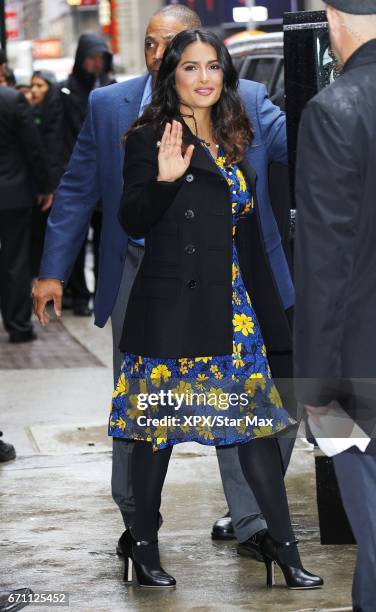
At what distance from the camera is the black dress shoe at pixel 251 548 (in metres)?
4.89

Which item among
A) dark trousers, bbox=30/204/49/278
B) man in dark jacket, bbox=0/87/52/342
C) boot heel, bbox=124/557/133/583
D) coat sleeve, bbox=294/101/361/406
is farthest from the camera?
dark trousers, bbox=30/204/49/278

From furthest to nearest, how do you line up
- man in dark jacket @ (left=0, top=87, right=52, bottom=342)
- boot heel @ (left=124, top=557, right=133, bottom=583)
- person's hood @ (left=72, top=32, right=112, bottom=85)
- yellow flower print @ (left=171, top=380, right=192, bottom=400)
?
person's hood @ (left=72, top=32, right=112, bottom=85) < man in dark jacket @ (left=0, top=87, right=52, bottom=342) < boot heel @ (left=124, top=557, right=133, bottom=583) < yellow flower print @ (left=171, top=380, right=192, bottom=400)

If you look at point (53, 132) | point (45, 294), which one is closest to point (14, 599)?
point (45, 294)

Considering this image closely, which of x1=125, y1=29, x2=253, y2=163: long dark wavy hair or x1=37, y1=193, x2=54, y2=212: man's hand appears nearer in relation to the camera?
x1=125, y1=29, x2=253, y2=163: long dark wavy hair

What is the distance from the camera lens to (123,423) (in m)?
4.71

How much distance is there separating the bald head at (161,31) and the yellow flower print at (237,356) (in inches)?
43.7

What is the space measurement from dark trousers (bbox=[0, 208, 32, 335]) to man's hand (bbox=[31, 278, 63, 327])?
517 cm

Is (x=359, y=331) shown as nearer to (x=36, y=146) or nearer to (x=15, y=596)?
(x=15, y=596)

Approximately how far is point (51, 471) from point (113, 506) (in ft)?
2.12

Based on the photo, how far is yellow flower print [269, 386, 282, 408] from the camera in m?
4.68

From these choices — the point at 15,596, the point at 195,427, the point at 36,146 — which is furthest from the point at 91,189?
the point at 36,146

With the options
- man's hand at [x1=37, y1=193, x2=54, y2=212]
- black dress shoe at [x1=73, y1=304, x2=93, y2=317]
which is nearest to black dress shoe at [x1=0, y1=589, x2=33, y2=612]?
man's hand at [x1=37, y1=193, x2=54, y2=212]

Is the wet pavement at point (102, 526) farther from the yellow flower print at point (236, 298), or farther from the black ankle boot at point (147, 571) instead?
the yellow flower print at point (236, 298)

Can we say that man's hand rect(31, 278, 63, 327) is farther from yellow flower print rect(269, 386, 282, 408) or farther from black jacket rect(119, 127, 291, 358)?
yellow flower print rect(269, 386, 282, 408)
